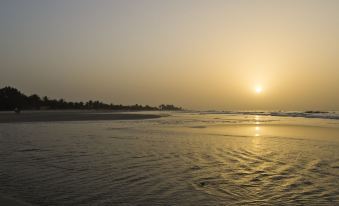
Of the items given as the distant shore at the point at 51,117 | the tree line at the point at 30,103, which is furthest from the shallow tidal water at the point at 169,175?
the tree line at the point at 30,103

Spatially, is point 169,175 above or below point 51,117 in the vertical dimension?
below

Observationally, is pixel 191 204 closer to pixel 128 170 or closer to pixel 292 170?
pixel 128 170

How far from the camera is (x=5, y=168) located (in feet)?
39.8

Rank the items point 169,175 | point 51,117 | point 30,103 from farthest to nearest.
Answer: point 30,103 < point 51,117 < point 169,175

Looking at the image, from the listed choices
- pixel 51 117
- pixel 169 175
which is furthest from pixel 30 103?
pixel 169 175

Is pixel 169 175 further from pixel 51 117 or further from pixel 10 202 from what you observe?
pixel 51 117

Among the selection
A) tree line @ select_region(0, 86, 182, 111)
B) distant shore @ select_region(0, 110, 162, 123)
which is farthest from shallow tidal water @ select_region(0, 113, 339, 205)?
tree line @ select_region(0, 86, 182, 111)

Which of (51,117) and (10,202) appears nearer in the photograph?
(10,202)

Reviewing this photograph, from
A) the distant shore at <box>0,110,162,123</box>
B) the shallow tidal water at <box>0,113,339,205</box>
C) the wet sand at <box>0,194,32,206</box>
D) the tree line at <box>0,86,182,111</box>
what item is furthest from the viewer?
the tree line at <box>0,86,182,111</box>

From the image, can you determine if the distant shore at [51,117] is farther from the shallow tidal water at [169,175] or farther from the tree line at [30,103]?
the shallow tidal water at [169,175]

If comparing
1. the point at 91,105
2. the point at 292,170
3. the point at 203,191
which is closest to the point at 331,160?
the point at 292,170

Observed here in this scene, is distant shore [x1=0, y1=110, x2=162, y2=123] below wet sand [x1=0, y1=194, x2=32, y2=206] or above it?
above

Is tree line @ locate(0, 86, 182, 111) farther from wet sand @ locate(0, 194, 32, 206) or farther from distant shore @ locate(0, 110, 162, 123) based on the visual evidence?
wet sand @ locate(0, 194, 32, 206)

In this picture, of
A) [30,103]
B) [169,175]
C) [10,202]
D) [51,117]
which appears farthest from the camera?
[30,103]
